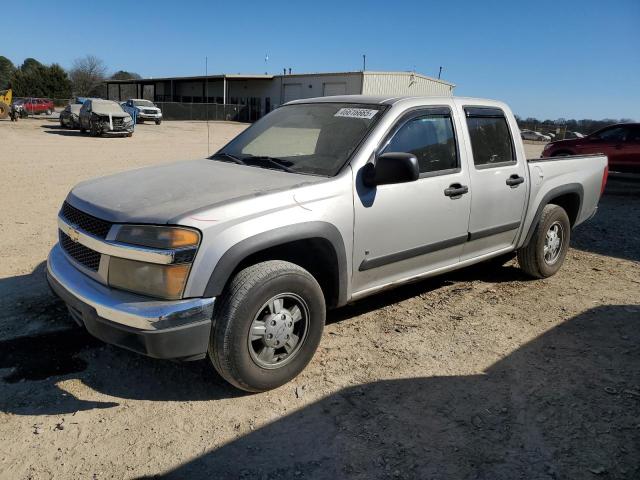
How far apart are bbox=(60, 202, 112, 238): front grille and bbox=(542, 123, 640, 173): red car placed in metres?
13.3

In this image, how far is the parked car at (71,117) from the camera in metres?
25.9

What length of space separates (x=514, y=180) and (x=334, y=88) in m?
37.0

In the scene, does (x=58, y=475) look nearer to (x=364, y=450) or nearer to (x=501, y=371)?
(x=364, y=450)

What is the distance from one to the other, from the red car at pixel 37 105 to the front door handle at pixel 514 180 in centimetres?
4291

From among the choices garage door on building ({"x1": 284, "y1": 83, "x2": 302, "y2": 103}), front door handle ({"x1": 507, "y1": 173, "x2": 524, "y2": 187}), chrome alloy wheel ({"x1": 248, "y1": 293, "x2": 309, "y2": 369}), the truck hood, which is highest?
garage door on building ({"x1": 284, "y1": 83, "x2": 302, "y2": 103})

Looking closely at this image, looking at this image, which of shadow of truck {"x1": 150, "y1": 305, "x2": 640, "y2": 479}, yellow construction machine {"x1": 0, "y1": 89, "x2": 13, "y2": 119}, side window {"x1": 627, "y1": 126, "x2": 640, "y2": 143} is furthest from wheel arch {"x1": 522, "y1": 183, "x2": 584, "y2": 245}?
yellow construction machine {"x1": 0, "y1": 89, "x2": 13, "y2": 119}

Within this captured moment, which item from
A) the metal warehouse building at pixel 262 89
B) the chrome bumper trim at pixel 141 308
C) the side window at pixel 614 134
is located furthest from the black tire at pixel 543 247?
the metal warehouse building at pixel 262 89

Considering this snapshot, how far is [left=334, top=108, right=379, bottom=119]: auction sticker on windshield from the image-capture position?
3.81 m

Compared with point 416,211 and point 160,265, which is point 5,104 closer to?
point 416,211

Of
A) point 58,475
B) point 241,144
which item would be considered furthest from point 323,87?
point 58,475

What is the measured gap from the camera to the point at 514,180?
464 centimetres

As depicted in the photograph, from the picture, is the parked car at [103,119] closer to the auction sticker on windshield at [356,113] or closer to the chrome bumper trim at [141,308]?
the auction sticker on windshield at [356,113]

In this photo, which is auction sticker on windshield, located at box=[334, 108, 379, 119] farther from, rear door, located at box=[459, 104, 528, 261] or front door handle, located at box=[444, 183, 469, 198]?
rear door, located at box=[459, 104, 528, 261]

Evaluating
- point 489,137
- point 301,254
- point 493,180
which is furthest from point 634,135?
point 301,254
